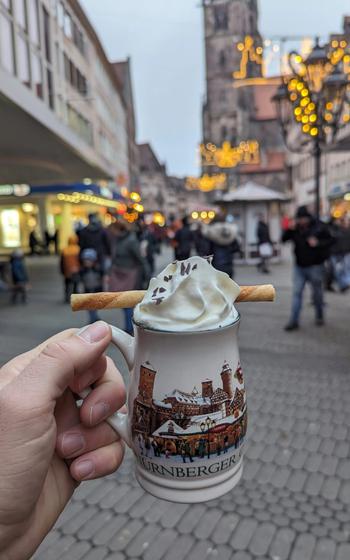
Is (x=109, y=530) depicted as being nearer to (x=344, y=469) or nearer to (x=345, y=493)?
(x=345, y=493)

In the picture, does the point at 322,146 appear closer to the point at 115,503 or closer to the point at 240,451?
the point at 115,503

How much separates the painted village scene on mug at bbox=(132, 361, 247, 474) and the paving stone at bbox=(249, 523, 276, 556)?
4.95 feet

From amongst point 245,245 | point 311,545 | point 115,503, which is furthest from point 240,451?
point 245,245

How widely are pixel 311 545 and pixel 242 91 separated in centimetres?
6467

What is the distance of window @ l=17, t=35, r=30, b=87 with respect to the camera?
10857mm

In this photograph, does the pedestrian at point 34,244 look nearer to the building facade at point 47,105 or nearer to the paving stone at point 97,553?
the building facade at point 47,105

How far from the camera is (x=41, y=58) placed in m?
13.4

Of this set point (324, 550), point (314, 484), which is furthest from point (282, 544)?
point (314, 484)

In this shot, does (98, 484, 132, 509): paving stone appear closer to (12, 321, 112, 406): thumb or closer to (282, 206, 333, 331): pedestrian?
(12, 321, 112, 406): thumb

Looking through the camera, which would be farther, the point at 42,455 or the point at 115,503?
the point at 115,503

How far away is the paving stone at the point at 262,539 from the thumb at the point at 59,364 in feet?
5.65

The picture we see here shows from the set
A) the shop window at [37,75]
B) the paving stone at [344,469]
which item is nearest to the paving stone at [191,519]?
the paving stone at [344,469]

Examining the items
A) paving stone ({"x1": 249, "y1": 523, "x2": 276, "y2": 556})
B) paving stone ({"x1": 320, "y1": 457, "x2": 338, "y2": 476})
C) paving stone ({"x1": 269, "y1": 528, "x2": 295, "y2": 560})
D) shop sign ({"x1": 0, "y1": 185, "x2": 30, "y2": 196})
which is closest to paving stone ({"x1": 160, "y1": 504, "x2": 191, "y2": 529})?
paving stone ({"x1": 249, "y1": 523, "x2": 276, "y2": 556})

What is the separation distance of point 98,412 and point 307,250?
229 inches
